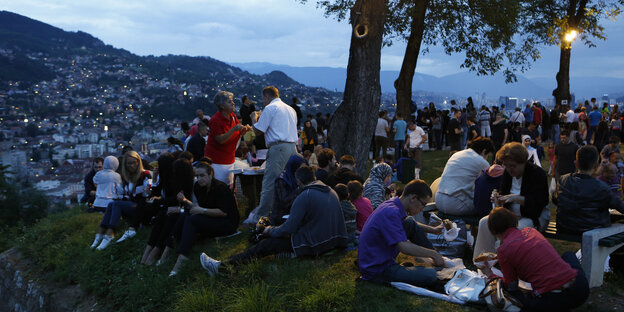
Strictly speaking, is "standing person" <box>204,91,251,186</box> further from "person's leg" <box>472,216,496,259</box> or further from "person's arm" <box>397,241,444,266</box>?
"person's leg" <box>472,216,496,259</box>

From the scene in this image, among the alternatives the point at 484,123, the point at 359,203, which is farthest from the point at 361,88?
the point at 484,123

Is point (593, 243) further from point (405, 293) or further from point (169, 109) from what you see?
point (169, 109)

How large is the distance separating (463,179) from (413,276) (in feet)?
6.00

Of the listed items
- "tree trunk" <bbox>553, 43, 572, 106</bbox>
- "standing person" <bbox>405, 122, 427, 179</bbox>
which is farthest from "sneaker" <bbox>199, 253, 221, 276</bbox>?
"tree trunk" <bbox>553, 43, 572, 106</bbox>

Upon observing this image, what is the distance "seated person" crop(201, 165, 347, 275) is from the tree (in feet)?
13.3

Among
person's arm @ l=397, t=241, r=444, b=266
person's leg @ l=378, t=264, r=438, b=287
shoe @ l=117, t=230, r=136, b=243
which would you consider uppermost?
person's arm @ l=397, t=241, r=444, b=266

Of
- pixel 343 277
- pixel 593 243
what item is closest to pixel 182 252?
pixel 343 277

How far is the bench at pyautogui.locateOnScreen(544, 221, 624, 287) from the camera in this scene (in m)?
4.29

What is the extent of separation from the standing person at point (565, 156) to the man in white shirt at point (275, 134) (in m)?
6.24

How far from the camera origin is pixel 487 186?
523cm

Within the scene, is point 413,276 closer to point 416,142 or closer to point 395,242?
point 395,242

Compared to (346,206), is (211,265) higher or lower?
lower

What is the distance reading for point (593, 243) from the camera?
168 inches

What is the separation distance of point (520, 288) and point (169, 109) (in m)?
Result: 62.6
